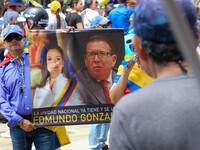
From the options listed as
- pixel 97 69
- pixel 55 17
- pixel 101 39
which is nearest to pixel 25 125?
pixel 97 69

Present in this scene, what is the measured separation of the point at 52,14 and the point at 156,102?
775 centimetres

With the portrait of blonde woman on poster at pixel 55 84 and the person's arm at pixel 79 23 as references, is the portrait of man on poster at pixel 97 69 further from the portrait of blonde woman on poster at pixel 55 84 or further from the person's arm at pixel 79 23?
the person's arm at pixel 79 23

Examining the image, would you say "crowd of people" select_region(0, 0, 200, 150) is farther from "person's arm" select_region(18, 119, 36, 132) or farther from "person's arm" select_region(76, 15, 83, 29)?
"person's arm" select_region(76, 15, 83, 29)

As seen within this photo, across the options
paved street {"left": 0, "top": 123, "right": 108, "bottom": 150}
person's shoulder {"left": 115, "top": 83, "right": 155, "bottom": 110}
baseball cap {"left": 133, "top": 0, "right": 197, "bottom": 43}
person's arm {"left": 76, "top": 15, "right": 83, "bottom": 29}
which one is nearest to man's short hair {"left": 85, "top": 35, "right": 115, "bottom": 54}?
paved street {"left": 0, "top": 123, "right": 108, "bottom": 150}

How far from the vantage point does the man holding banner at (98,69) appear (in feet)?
14.9

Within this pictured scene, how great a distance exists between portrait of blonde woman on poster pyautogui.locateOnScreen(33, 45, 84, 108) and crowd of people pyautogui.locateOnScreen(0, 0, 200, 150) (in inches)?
0.4

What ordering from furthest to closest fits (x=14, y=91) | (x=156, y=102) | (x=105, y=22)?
(x=105, y=22)
(x=14, y=91)
(x=156, y=102)

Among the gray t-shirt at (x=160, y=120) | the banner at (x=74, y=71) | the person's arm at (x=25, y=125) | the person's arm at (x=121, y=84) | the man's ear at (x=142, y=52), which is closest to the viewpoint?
the gray t-shirt at (x=160, y=120)

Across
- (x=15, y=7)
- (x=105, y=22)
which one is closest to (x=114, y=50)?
(x=105, y=22)

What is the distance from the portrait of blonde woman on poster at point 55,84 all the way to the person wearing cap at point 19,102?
175 millimetres

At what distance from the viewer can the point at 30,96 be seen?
4.43 m

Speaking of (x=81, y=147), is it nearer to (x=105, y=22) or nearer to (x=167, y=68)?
(x=105, y=22)

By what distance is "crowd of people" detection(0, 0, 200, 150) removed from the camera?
156cm

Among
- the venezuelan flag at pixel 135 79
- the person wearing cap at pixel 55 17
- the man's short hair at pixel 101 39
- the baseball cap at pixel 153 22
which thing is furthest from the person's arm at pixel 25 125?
the person wearing cap at pixel 55 17
